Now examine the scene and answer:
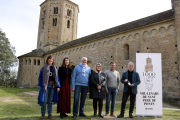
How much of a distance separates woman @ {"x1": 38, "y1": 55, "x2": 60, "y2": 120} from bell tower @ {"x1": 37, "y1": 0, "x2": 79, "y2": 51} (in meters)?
24.4

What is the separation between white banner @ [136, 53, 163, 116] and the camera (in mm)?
5211

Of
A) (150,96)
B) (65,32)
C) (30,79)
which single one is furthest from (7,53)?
(150,96)

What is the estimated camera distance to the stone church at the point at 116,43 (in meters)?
11.0

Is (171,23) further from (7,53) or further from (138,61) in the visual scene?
(7,53)

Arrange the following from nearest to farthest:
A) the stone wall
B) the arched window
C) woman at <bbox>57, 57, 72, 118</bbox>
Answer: woman at <bbox>57, 57, 72, 118</bbox> → the stone wall → the arched window

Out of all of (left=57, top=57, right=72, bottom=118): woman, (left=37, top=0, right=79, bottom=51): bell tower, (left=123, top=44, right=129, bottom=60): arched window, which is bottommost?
(left=57, top=57, right=72, bottom=118): woman

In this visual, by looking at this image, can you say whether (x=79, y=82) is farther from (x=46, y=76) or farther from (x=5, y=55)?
(x=5, y=55)

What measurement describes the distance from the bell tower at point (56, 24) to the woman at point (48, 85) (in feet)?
80.0

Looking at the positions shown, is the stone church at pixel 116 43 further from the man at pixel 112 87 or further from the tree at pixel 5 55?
the man at pixel 112 87

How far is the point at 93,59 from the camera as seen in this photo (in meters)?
17.3

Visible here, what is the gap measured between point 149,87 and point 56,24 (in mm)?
27394

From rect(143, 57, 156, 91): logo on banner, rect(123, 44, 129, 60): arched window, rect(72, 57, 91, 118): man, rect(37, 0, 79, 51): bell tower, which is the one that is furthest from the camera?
rect(37, 0, 79, 51): bell tower

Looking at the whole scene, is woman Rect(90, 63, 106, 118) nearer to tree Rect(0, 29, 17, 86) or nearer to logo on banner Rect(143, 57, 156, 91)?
logo on banner Rect(143, 57, 156, 91)

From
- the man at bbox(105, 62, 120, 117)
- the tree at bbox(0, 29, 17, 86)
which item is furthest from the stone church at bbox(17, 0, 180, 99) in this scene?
the man at bbox(105, 62, 120, 117)
